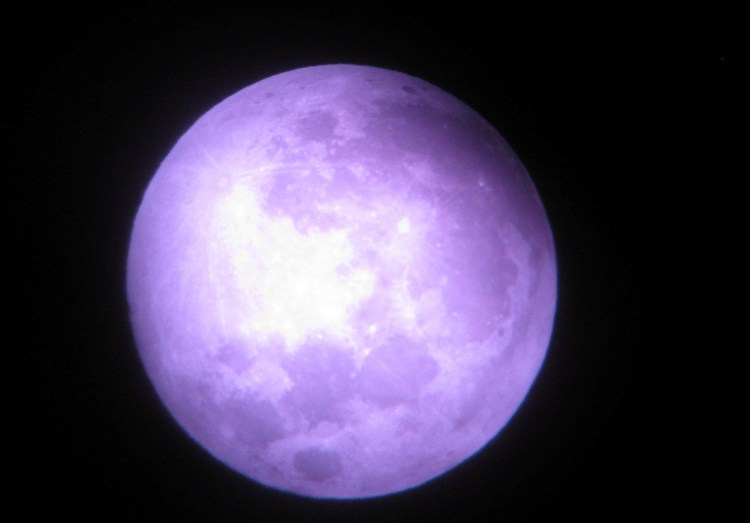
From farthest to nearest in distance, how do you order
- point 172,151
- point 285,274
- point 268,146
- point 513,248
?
1. point 172,151
2. point 513,248
3. point 268,146
4. point 285,274

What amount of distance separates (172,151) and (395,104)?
1.14 m

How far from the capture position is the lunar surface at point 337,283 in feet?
6.38

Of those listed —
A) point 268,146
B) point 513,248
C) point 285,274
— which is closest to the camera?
point 285,274

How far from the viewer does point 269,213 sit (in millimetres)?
1974

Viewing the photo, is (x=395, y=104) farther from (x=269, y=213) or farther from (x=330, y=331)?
(x=330, y=331)

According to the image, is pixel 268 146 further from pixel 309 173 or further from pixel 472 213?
pixel 472 213

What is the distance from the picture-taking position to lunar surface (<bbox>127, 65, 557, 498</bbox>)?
1.95 m

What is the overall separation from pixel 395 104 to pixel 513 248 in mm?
850

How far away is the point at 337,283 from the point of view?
1.92 m

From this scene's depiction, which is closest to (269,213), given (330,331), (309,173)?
(309,173)

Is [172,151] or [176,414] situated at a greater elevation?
[172,151]

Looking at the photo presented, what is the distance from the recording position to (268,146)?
6.88 ft

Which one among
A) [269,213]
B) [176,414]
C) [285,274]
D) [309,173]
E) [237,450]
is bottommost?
[237,450]

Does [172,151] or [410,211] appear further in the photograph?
[172,151]
